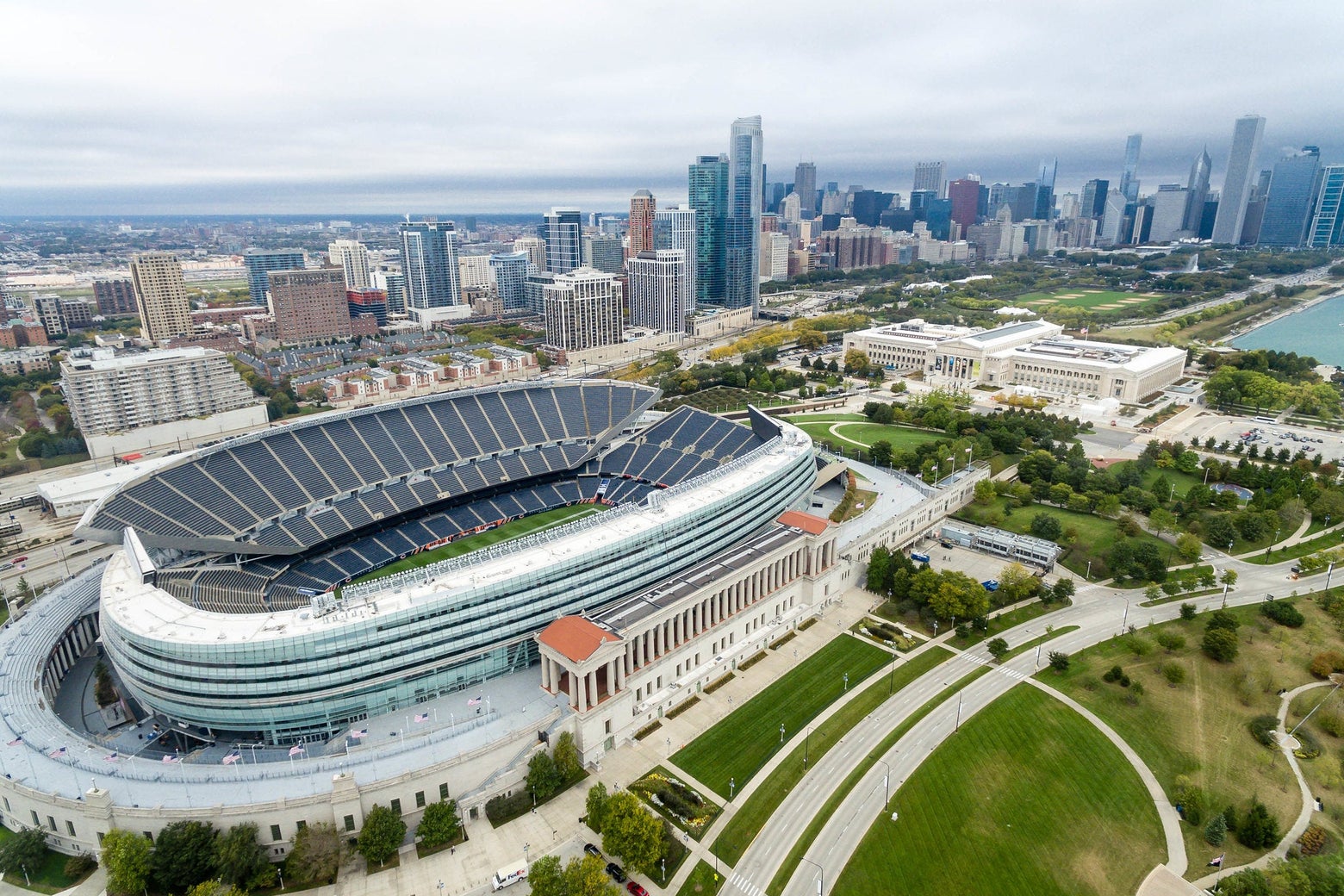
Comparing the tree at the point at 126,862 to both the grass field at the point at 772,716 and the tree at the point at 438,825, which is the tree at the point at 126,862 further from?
the grass field at the point at 772,716

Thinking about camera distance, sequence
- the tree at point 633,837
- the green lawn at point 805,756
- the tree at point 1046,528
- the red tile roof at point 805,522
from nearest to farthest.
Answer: the tree at point 633,837 → the green lawn at point 805,756 → the red tile roof at point 805,522 → the tree at point 1046,528

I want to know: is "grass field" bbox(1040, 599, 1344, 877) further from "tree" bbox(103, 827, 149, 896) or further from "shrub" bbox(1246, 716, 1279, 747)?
"tree" bbox(103, 827, 149, 896)

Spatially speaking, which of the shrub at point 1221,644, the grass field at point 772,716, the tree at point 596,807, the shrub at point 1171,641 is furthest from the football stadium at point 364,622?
the shrub at point 1221,644

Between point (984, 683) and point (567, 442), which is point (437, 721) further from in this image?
point (567, 442)

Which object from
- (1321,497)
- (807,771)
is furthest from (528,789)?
(1321,497)

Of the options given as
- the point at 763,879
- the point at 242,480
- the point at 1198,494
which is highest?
the point at 242,480

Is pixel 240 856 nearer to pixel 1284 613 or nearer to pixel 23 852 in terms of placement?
pixel 23 852
